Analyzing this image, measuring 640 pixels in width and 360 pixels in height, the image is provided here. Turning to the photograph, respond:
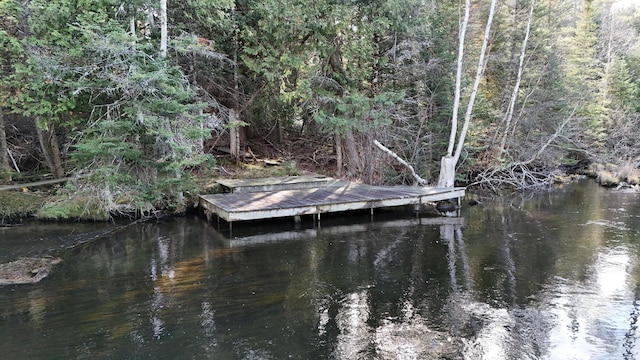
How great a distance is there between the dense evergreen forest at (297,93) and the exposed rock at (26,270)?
8.68 feet

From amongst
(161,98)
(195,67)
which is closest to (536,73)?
(195,67)

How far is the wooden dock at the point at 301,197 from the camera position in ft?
32.4

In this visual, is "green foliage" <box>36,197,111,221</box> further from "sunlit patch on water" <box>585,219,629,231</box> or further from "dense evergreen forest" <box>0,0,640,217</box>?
"sunlit patch on water" <box>585,219,629,231</box>

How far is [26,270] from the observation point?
7.07 metres

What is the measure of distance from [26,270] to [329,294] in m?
5.27

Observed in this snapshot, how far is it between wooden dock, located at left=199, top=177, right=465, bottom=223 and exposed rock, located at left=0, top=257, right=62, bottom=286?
355cm

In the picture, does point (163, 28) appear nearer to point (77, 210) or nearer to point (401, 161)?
point (77, 210)

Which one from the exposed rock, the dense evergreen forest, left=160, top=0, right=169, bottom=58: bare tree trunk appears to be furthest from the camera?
left=160, top=0, right=169, bottom=58: bare tree trunk

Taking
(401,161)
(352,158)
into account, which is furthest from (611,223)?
(352,158)

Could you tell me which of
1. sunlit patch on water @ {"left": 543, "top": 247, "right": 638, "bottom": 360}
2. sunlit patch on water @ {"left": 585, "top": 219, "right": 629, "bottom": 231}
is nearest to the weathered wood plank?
sunlit patch on water @ {"left": 585, "top": 219, "right": 629, "bottom": 231}

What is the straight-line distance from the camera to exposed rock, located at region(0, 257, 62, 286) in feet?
21.9

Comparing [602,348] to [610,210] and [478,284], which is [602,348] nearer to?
[478,284]

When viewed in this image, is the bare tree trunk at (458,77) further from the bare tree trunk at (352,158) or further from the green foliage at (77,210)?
the green foliage at (77,210)

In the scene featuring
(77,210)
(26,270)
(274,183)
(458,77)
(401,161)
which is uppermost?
(458,77)
